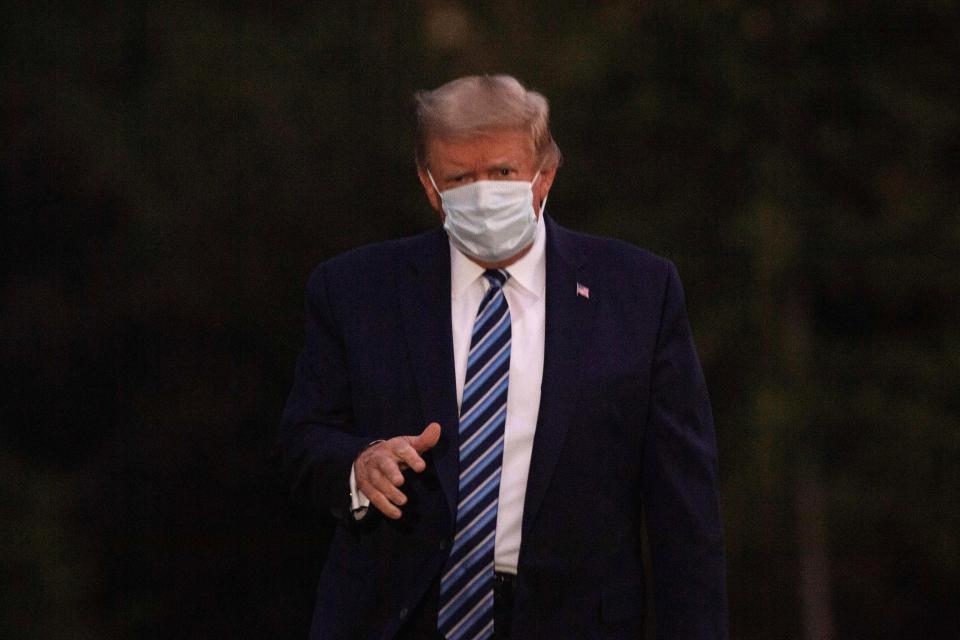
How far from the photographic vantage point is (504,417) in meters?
2.49

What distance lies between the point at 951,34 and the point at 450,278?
821 cm

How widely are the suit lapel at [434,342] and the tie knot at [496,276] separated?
0.25 feet

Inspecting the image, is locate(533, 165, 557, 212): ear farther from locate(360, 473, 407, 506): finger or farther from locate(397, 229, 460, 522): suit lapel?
locate(360, 473, 407, 506): finger

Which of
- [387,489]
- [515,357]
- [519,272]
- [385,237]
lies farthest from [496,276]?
[385,237]

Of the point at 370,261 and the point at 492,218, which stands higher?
the point at 492,218

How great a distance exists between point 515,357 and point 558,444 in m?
0.18

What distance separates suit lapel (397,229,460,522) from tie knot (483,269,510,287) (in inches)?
3.0

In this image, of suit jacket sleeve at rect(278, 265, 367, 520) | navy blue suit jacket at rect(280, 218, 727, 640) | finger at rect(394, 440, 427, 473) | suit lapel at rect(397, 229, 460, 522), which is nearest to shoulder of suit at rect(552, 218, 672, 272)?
navy blue suit jacket at rect(280, 218, 727, 640)

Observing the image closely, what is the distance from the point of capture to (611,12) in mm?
9555

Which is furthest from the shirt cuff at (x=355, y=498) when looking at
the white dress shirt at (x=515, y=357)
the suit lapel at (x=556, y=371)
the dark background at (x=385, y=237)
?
the dark background at (x=385, y=237)

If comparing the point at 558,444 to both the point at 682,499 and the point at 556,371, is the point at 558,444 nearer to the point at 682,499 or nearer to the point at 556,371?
the point at 556,371

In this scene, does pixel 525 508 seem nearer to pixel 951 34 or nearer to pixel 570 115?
pixel 570 115

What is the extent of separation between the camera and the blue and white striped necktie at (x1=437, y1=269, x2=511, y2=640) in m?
2.46

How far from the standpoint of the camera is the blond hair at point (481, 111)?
8.39 feet
